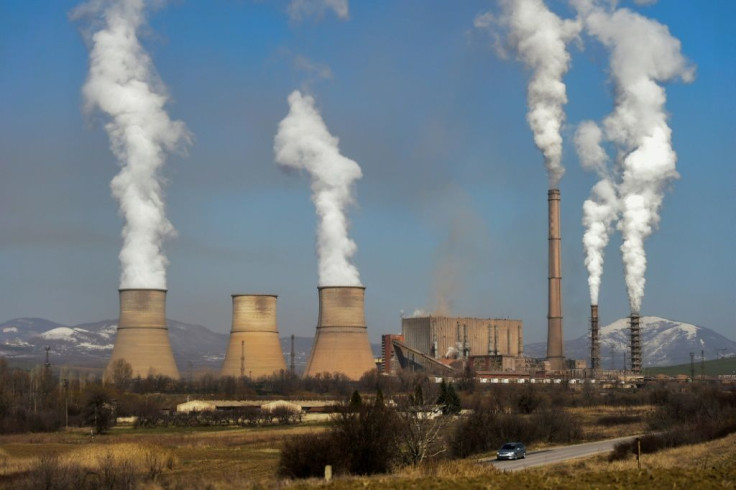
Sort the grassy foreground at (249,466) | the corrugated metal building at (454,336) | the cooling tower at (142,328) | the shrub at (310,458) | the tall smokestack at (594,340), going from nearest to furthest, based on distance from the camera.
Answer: the grassy foreground at (249,466), the shrub at (310,458), the cooling tower at (142,328), the tall smokestack at (594,340), the corrugated metal building at (454,336)

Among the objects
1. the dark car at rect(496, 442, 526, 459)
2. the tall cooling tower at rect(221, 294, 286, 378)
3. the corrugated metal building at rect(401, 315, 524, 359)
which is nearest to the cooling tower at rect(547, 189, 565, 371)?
the corrugated metal building at rect(401, 315, 524, 359)

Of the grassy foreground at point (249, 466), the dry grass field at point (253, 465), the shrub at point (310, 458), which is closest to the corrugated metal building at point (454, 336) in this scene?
the dry grass field at point (253, 465)

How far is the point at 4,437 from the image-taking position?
46.2m

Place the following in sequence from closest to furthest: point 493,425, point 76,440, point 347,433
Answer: point 347,433 → point 493,425 → point 76,440

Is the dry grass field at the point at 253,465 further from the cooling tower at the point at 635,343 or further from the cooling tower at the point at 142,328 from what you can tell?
the cooling tower at the point at 635,343

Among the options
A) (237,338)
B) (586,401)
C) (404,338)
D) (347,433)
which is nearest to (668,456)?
(347,433)

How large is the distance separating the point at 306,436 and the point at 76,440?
23.1m

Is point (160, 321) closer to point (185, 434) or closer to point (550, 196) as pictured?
point (185, 434)

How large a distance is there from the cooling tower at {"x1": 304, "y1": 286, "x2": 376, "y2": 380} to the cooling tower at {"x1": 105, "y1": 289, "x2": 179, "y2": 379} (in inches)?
373

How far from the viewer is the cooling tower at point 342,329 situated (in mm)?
60094

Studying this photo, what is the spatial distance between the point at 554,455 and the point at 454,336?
55.1m

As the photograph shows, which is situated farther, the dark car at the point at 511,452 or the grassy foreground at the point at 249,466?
the dark car at the point at 511,452

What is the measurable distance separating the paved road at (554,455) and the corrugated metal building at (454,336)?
47.4 meters

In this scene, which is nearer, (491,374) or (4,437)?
(4,437)
